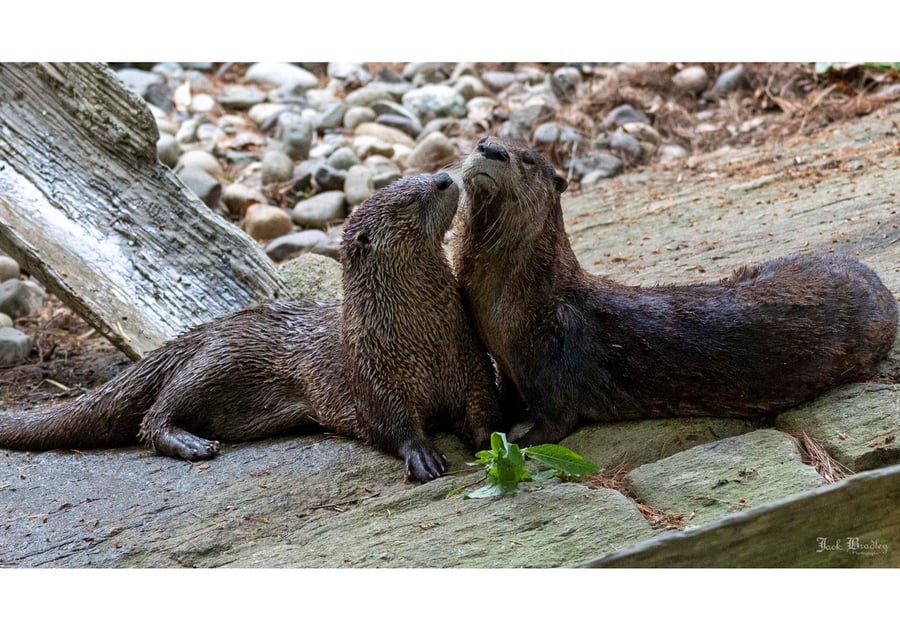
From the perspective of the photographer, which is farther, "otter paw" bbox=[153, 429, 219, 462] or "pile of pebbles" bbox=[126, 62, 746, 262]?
"pile of pebbles" bbox=[126, 62, 746, 262]

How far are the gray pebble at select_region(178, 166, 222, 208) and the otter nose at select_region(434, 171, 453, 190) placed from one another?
3.56m

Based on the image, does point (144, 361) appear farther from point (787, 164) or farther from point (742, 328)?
point (787, 164)

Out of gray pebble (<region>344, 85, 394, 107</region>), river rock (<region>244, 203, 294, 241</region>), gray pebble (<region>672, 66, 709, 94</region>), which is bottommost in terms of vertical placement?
river rock (<region>244, 203, 294, 241</region>)

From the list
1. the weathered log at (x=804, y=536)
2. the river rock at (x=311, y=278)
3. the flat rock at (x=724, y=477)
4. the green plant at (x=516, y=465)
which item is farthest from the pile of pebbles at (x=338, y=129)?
the weathered log at (x=804, y=536)

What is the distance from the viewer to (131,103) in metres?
4.91

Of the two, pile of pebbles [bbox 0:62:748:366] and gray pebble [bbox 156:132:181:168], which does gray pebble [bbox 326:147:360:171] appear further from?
gray pebble [bbox 156:132:181:168]

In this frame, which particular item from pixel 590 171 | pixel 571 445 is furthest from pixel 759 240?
pixel 590 171

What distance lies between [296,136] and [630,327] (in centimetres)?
477

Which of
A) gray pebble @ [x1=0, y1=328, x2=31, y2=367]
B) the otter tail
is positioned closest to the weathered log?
the otter tail

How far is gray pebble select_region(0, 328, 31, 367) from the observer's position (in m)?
5.26

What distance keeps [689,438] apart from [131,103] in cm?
302

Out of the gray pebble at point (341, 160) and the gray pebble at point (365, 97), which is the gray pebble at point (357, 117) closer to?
the gray pebble at point (365, 97)

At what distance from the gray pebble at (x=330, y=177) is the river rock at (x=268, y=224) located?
20.7 inches

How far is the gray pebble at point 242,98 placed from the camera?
345 inches
